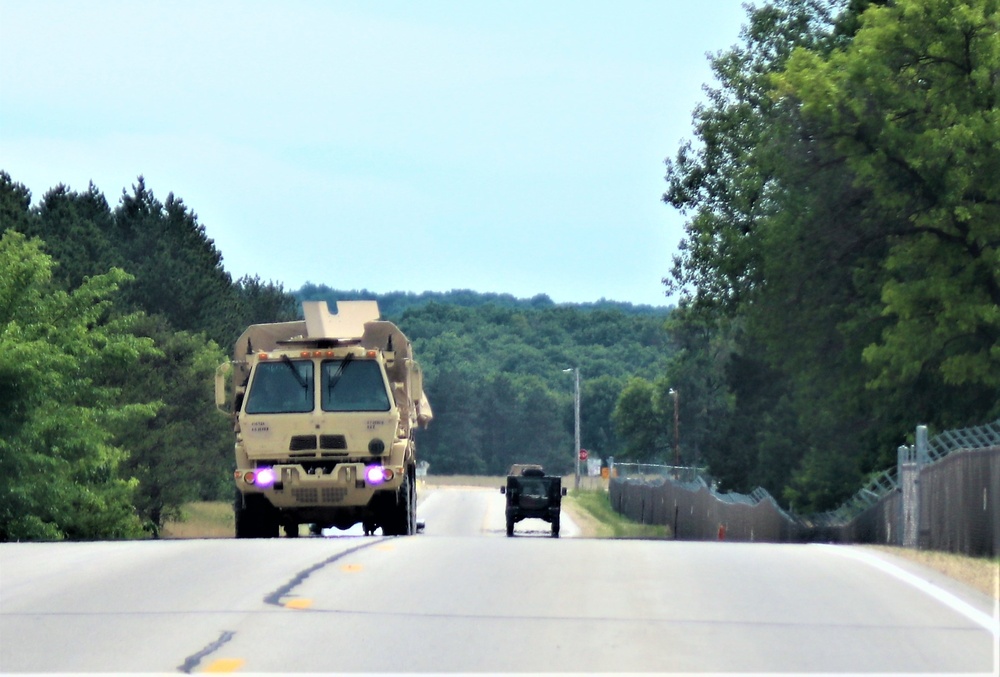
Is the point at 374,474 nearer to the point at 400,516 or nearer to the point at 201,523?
the point at 400,516

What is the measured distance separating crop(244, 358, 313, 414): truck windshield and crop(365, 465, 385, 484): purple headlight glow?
1210 mm

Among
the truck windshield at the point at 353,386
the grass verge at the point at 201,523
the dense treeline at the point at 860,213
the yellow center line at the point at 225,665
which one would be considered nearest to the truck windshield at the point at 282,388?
the truck windshield at the point at 353,386

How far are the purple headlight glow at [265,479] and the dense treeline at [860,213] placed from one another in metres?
19.8

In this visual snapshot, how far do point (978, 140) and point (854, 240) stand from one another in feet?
20.8

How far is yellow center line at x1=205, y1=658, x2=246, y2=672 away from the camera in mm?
7949

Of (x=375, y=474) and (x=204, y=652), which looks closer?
(x=204, y=652)

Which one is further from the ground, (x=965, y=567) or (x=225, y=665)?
(x=965, y=567)

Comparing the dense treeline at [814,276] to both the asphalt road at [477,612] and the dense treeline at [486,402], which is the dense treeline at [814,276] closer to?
the asphalt road at [477,612]

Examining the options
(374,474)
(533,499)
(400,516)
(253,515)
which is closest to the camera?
(374,474)

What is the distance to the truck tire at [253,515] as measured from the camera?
72.1 ft

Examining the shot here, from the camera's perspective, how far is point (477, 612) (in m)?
10.0

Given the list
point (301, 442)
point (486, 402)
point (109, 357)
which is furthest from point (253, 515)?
point (486, 402)

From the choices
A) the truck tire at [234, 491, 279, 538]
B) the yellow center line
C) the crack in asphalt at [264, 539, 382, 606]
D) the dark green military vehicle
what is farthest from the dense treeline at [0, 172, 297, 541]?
the yellow center line

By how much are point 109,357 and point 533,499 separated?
25.3 metres
